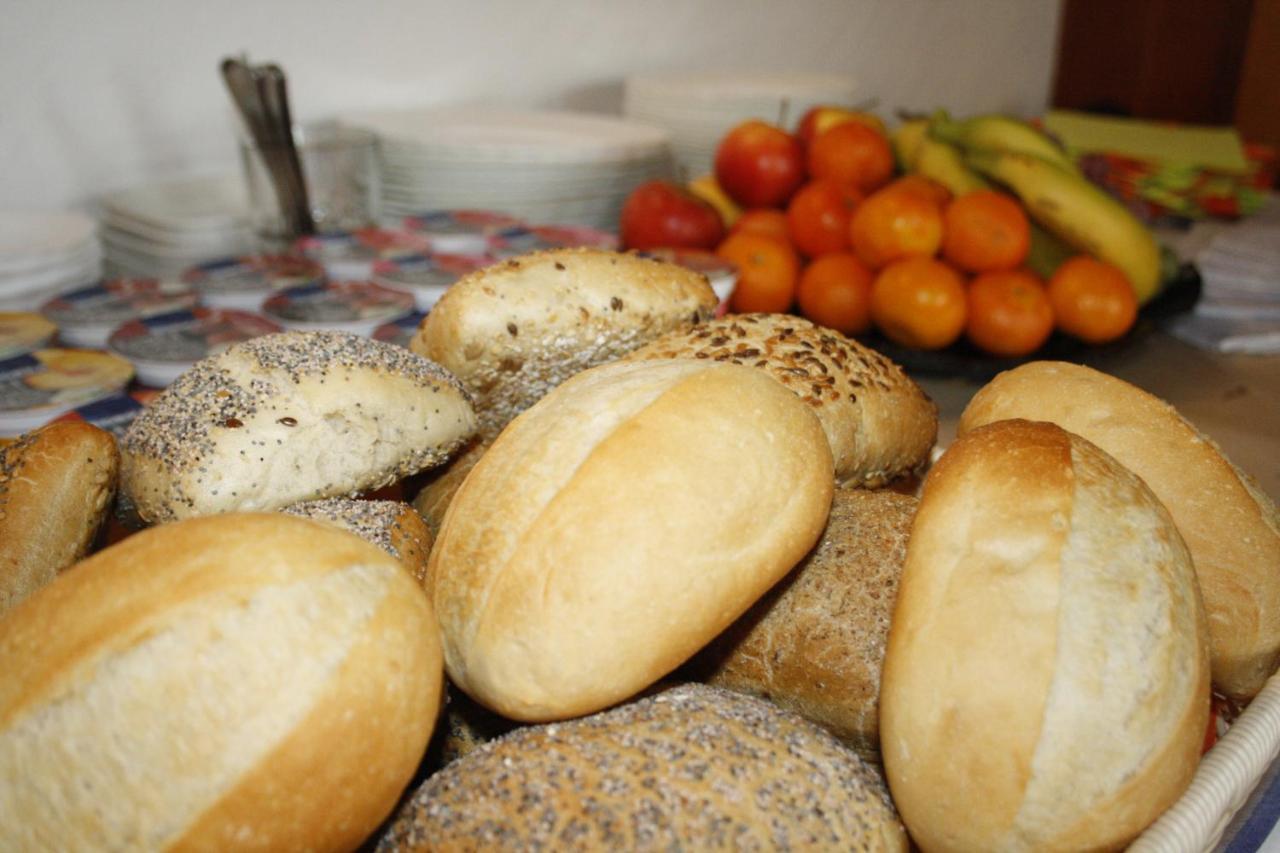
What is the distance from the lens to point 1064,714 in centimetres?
57

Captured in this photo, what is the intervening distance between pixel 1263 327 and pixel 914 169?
84 centimetres

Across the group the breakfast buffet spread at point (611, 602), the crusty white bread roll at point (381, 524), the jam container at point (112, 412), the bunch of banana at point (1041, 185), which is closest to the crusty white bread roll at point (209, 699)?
the breakfast buffet spread at point (611, 602)

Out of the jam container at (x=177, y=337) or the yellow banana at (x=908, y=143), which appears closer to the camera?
the jam container at (x=177, y=337)

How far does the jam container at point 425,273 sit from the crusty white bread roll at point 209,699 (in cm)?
95

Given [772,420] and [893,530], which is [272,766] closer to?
[772,420]

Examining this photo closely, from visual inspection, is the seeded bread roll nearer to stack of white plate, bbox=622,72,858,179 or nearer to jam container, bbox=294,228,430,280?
jam container, bbox=294,228,430,280

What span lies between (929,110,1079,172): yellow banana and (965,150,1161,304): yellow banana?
0.13m

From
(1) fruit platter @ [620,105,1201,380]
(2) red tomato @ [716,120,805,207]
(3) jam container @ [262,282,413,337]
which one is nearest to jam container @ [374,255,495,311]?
(3) jam container @ [262,282,413,337]

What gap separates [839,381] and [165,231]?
4.49ft

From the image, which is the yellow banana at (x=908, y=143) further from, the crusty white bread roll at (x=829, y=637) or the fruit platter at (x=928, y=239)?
the crusty white bread roll at (x=829, y=637)

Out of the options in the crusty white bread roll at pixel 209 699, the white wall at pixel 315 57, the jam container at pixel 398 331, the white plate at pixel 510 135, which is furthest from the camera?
the white plate at pixel 510 135

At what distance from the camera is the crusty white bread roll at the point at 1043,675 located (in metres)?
0.57

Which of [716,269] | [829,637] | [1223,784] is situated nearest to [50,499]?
[829,637]

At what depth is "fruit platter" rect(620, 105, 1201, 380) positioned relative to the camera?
172cm
